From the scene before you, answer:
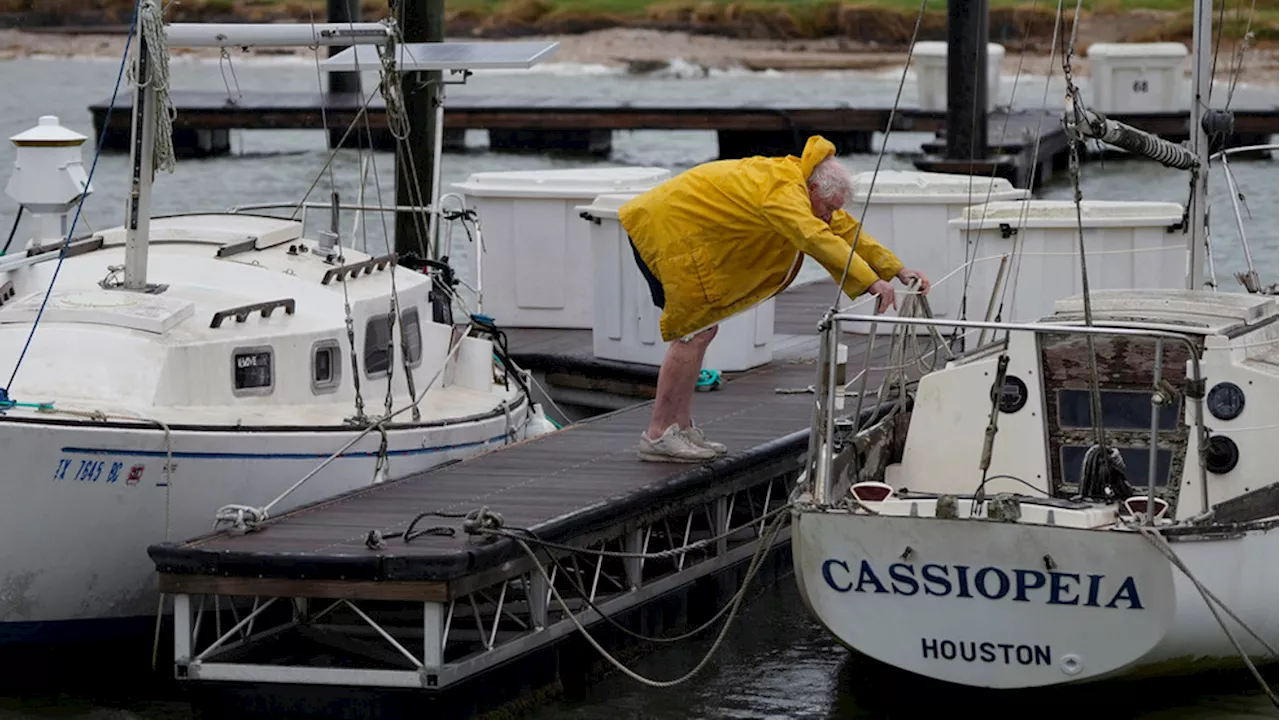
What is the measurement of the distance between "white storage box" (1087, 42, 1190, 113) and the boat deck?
27989 millimetres

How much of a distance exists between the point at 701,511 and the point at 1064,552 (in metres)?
3.72

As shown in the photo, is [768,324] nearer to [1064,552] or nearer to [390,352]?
[390,352]

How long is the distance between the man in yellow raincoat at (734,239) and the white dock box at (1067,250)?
5062 millimetres

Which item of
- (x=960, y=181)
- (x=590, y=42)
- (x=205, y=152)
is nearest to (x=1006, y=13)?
(x=590, y=42)

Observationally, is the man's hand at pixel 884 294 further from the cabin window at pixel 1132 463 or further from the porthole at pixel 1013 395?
A: the cabin window at pixel 1132 463

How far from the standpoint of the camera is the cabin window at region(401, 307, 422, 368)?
1340 cm

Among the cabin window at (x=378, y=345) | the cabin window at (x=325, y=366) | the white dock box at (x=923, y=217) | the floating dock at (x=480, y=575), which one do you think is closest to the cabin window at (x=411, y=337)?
the cabin window at (x=378, y=345)

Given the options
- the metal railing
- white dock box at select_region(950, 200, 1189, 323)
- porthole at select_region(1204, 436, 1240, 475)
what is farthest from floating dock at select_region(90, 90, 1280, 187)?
the metal railing

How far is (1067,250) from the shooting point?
16.9 metres

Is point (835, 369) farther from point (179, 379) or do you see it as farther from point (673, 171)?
point (673, 171)

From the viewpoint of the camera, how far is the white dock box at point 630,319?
612 inches

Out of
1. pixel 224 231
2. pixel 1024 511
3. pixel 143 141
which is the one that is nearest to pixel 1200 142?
pixel 1024 511

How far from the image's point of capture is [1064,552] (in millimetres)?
9789

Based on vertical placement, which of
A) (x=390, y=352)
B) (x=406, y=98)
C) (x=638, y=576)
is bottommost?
(x=638, y=576)
